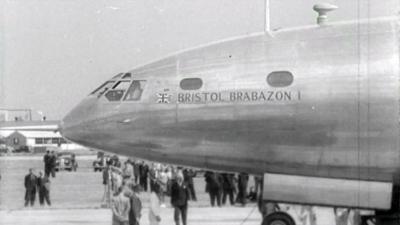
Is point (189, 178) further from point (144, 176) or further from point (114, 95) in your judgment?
point (114, 95)

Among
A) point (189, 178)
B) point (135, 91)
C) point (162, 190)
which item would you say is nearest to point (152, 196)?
point (135, 91)

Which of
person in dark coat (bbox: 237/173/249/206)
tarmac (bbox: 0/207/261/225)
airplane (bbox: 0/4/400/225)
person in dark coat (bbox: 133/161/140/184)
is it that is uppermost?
airplane (bbox: 0/4/400/225)

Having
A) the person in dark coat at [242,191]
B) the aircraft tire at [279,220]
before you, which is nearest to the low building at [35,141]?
the person in dark coat at [242,191]

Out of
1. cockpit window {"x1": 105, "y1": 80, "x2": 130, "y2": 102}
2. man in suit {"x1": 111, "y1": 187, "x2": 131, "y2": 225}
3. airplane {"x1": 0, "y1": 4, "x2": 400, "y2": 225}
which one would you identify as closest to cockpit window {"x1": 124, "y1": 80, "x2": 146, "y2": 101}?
airplane {"x1": 0, "y1": 4, "x2": 400, "y2": 225}

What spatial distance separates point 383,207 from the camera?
11.5 metres

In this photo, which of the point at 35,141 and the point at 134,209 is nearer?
the point at 134,209

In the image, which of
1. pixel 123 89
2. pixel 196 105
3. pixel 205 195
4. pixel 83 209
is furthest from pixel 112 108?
pixel 205 195

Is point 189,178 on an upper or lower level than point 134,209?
upper

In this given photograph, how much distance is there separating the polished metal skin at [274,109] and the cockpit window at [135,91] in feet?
0.29

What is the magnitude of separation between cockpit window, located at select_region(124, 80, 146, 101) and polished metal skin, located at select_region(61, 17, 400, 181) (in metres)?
0.09

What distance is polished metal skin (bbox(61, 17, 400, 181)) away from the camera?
1142 cm

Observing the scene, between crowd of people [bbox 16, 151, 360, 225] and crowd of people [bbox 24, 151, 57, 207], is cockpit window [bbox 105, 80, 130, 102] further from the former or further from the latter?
crowd of people [bbox 24, 151, 57, 207]

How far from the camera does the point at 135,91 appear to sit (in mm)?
12789

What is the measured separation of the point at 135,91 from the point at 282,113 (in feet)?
8.51
